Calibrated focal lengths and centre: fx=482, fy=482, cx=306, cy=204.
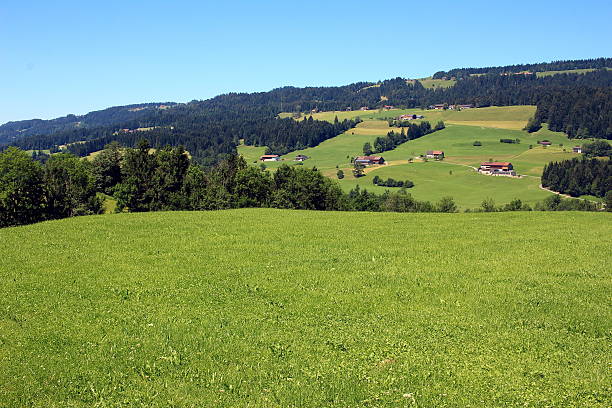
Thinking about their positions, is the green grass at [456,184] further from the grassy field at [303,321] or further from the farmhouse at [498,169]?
the grassy field at [303,321]

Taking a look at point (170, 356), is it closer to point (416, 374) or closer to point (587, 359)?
point (416, 374)

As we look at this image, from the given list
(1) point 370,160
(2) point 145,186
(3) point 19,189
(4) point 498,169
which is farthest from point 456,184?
(3) point 19,189

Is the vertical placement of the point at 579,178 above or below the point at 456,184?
above

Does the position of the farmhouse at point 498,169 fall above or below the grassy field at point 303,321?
below

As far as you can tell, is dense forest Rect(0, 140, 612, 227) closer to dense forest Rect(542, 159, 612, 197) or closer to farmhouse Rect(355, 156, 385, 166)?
dense forest Rect(542, 159, 612, 197)

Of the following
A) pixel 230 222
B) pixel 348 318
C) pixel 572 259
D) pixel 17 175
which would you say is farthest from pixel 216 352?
pixel 17 175

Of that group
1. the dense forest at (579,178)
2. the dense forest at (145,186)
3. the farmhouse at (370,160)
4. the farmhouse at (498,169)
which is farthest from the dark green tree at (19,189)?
the farmhouse at (370,160)

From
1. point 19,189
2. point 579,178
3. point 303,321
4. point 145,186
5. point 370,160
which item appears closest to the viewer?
point 303,321

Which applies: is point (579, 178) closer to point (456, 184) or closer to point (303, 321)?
point (456, 184)

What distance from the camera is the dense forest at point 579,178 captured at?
132 meters

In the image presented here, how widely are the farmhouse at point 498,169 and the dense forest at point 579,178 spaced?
16297 millimetres

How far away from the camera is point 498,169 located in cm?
16012

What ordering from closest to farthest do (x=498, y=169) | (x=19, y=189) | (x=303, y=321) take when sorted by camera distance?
(x=303, y=321)
(x=19, y=189)
(x=498, y=169)

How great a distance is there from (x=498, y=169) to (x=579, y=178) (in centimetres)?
2903
